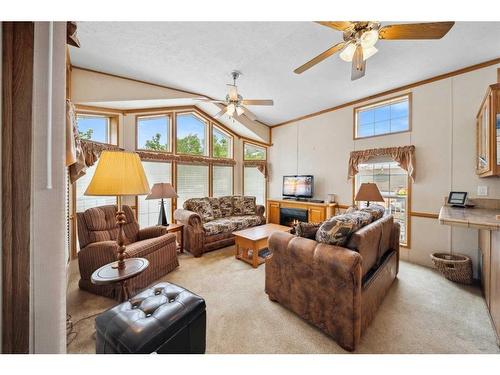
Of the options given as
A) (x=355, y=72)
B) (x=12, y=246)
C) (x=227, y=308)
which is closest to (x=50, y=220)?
(x=12, y=246)

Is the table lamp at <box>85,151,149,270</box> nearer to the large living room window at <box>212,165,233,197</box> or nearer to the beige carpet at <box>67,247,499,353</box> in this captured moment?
the beige carpet at <box>67,247,499,353</box>

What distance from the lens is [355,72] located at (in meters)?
1.96

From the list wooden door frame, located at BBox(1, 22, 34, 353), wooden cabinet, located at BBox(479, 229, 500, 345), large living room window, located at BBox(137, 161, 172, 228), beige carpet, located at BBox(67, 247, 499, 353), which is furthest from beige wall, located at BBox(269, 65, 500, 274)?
wooden door frame, located at BBox(1, 22, 34, 353)

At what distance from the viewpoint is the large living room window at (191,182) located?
431 centimetres

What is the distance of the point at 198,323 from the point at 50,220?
1.05 m

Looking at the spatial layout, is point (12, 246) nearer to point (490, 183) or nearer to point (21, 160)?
point (21, 160)

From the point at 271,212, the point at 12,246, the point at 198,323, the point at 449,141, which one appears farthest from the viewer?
the point at 271,212

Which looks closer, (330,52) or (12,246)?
(12,246)

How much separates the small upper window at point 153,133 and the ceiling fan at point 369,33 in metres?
3.51

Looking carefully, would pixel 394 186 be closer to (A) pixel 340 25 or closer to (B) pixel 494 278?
(B) pixel 494 278

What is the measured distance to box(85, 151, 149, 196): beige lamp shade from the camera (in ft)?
4.37

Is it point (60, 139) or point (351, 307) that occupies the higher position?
point (60, 139)

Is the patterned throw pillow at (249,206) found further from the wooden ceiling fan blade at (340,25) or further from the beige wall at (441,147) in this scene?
the wooden ceiling fan blade at (340,25)

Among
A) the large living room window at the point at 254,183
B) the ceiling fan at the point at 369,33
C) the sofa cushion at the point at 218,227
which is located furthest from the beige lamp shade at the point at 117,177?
the large living room window at the point at 254,183
